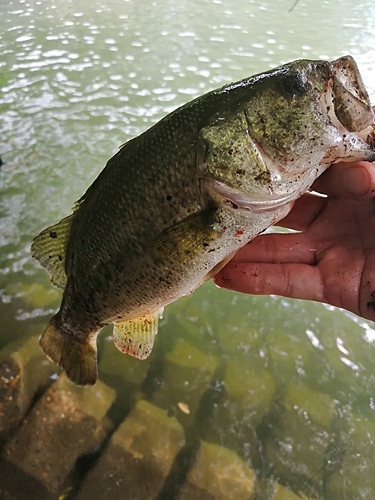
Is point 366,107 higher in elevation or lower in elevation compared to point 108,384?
higher

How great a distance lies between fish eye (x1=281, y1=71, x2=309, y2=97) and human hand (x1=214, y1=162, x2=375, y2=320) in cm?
65

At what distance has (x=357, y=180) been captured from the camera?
1985 millimetres

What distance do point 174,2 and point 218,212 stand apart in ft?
34.5

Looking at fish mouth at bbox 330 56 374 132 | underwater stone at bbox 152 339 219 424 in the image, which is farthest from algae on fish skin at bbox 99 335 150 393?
fish mouth at bbox 330 56 374 132

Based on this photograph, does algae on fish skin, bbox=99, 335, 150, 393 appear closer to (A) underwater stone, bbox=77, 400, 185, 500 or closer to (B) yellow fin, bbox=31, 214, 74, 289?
(A) underwater stone, bbox=77, 400, 185, 500

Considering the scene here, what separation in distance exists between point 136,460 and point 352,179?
202 cm

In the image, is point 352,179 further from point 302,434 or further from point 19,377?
point 19,377

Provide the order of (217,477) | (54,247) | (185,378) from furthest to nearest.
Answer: (185,378)
(217,477)
(54,247)

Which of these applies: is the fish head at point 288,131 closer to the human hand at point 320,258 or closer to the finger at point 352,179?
the finger at point 352,179

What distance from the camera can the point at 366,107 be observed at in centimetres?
159

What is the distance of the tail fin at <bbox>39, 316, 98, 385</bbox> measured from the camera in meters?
2.18

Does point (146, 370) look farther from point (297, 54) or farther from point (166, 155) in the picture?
point (297, 54)

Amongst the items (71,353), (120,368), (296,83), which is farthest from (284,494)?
(296,83)

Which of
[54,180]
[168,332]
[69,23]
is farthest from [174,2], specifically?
[168,332]
